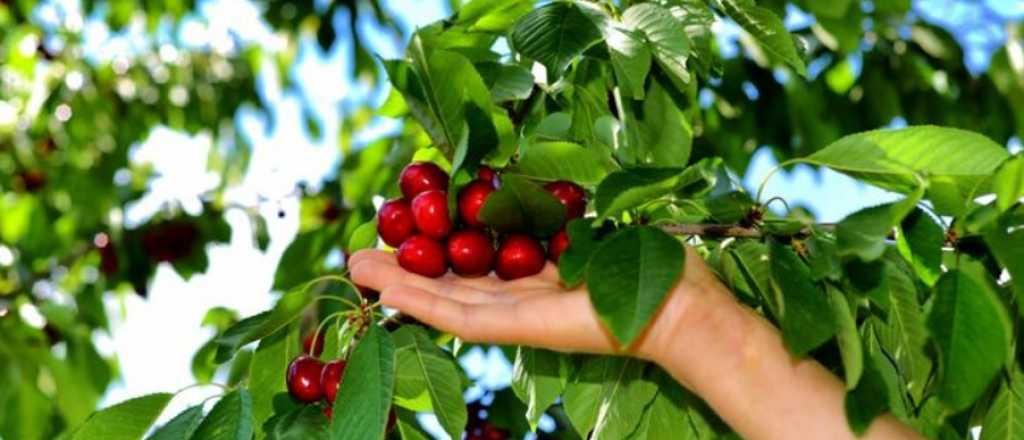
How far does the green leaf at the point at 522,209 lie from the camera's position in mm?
1151

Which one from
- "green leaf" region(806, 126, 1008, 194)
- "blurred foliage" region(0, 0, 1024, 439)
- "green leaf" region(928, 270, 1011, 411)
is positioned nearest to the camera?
"green leaf" region(928, 270, 1011, 411)

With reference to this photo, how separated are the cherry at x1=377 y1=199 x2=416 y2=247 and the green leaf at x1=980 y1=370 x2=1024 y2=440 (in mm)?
534

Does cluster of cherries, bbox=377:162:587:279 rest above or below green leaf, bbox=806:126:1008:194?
below

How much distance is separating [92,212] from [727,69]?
5.76 ft

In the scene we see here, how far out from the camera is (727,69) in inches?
108

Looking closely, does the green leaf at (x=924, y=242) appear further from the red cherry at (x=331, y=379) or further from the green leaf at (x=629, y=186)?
the red cherry at (x=331, y=379)

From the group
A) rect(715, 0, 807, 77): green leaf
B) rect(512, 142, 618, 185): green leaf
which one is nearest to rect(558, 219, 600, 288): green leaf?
rect(512, 142, 618, 185): green leaf

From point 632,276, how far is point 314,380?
1.11 ft

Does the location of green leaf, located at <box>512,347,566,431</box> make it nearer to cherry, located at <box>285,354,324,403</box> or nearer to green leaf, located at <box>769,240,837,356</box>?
cherry, located at <box>285,354,324,403</box>

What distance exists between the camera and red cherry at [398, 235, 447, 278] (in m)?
1.22

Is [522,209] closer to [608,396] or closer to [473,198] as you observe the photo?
[473,198]

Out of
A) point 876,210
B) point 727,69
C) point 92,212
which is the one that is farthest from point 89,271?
point 876,210

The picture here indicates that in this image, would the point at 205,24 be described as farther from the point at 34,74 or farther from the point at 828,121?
the point at 828,121

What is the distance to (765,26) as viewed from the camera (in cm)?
133
